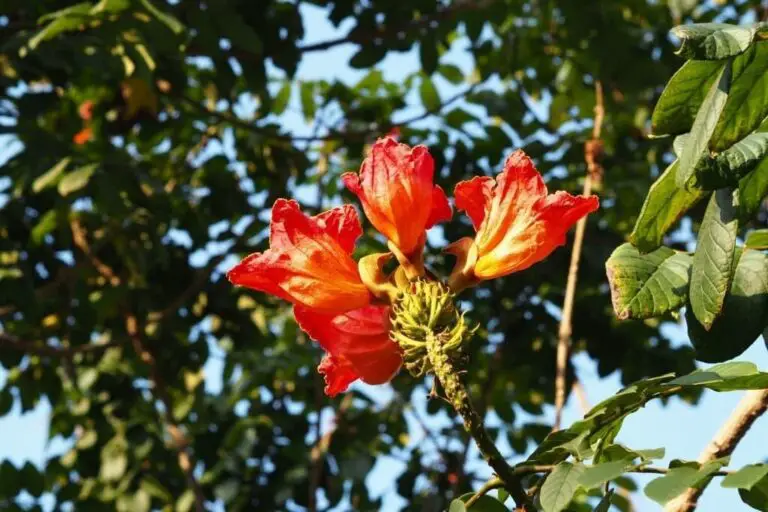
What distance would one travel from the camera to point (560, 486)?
1236 millimetres

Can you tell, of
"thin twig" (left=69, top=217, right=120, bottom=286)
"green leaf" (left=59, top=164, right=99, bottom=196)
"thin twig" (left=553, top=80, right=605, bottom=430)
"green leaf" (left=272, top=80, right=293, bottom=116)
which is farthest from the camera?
"green leaf" (left=272, top=80, right=293, bottom=116)

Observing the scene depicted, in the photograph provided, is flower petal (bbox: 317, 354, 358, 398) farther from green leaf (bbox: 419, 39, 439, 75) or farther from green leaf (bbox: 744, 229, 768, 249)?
green leaf (bbox: 419, 39, 439, 75)

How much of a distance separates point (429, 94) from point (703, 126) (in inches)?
127

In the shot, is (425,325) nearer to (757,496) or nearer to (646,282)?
(646,282)

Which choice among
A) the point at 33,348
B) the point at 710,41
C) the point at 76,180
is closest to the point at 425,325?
the point at 710,41

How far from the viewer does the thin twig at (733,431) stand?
57.4 inches

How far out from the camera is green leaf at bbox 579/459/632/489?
1.18m

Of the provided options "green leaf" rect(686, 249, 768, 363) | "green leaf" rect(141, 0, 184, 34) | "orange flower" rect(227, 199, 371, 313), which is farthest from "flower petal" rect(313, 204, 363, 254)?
"green leaf" rect(141, 0, 184, 34)

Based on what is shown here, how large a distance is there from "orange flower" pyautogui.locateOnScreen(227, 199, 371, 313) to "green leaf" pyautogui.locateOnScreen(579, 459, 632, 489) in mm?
385

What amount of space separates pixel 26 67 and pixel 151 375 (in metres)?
1.33

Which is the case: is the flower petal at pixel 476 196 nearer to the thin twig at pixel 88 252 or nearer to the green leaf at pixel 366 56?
the green leaf at pixel 366 56

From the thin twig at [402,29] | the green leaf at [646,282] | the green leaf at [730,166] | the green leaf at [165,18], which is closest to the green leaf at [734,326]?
the green leaf at [646,282]

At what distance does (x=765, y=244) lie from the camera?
4.83 ft

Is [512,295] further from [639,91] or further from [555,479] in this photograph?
[555,479]
